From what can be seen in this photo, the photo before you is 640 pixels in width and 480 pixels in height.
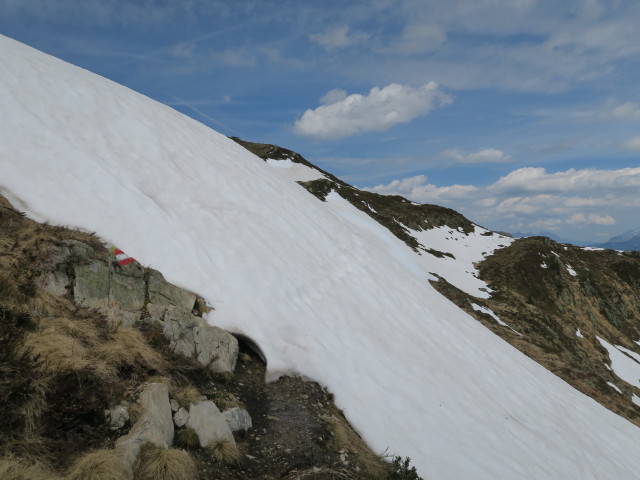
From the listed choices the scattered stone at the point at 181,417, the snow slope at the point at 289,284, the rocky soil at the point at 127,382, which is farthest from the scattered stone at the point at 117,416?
the snow slope at the point at 289,284

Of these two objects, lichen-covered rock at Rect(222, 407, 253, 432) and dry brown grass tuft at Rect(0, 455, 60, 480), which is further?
lichen-covered rock at Rect(222, 407, 253, 432)


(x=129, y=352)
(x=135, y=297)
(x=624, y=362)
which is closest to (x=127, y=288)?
(x=135, y=297)

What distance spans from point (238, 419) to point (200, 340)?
2595 millimetres

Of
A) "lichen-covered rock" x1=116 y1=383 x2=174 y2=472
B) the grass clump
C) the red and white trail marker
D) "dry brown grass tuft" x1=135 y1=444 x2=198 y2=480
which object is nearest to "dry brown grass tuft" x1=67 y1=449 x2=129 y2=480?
"lichen-covered rock" x1=116 y1=383 x2=174 y2=472

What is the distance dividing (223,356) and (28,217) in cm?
672

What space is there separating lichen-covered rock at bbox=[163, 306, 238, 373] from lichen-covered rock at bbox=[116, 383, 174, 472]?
2.13 m

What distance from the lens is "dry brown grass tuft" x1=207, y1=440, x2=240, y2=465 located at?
6.80 metres

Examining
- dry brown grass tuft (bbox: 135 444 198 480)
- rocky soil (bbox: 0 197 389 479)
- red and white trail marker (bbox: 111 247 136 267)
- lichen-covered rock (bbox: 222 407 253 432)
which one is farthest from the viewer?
red and white trail marker (bbox: 111 247 136 267)

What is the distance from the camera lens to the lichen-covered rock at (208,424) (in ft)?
23.1

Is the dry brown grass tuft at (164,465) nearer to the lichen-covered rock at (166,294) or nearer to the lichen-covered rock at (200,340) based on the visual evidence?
the lichen-covered rock at (200,340)

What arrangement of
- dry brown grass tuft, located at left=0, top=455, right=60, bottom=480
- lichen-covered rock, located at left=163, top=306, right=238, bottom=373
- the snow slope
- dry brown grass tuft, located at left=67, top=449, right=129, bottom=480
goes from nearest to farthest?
dry brown grass tuft, located at left=0, top=455, right=60, bottom=480
dry brown grass tuft, located at left=67, top=449, right=129, bottom=480
lichen-covered rock, located at left=163, top=306, right=238, bottom=373
the snow slope

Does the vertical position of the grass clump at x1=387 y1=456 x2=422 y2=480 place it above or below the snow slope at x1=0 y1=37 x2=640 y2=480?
below

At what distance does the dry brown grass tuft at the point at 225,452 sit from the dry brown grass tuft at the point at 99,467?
1.71 meters

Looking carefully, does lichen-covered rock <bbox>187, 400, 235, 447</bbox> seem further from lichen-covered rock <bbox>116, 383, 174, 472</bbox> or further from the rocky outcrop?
the rocky outcrop
